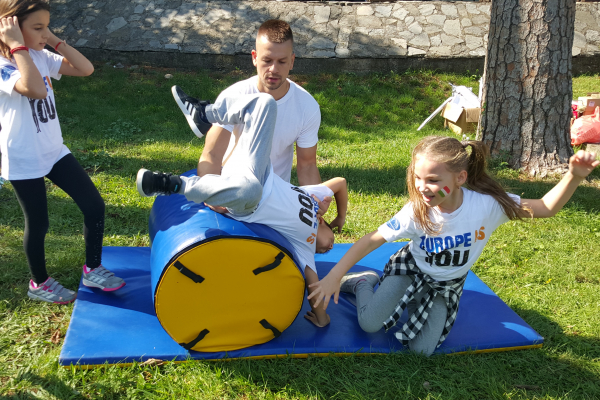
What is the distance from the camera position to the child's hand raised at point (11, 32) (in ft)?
8.79

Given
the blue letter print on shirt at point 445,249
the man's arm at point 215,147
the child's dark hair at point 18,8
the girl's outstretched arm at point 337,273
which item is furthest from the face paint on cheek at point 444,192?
the child's dark hair at point 18,8

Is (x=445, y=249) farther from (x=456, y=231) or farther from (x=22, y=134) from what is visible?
(x=22, y=134)

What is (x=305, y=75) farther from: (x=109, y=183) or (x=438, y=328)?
(x=438, y=328)

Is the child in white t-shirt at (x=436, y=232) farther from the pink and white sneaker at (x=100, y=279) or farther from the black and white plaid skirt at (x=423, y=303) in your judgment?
the pink and white sneaker at (x=100, y=279)

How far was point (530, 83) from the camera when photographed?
552cm

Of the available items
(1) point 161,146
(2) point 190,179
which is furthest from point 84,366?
(1) point 161,146

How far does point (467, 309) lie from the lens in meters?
3.34

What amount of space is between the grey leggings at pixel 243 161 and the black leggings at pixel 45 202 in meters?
0.73

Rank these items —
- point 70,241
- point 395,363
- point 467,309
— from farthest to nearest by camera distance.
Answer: point 70,241 < point 467,309 < point 395,363

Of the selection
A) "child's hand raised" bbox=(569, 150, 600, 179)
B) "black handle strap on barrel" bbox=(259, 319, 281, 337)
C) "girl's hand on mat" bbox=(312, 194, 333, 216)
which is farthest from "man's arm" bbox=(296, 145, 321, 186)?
"child's hand raised" bbox=(569, 150, 600, 179)

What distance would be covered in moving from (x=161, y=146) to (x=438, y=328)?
192 inches

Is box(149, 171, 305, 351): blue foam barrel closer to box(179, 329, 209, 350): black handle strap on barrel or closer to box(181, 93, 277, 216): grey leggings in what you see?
box(179, 329, 209, 350): black handle strap on barrel

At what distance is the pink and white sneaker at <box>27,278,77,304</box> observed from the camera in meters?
3.24

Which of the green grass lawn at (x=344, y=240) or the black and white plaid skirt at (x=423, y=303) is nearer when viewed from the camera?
the green grass lawn at (x=344, y=240)
